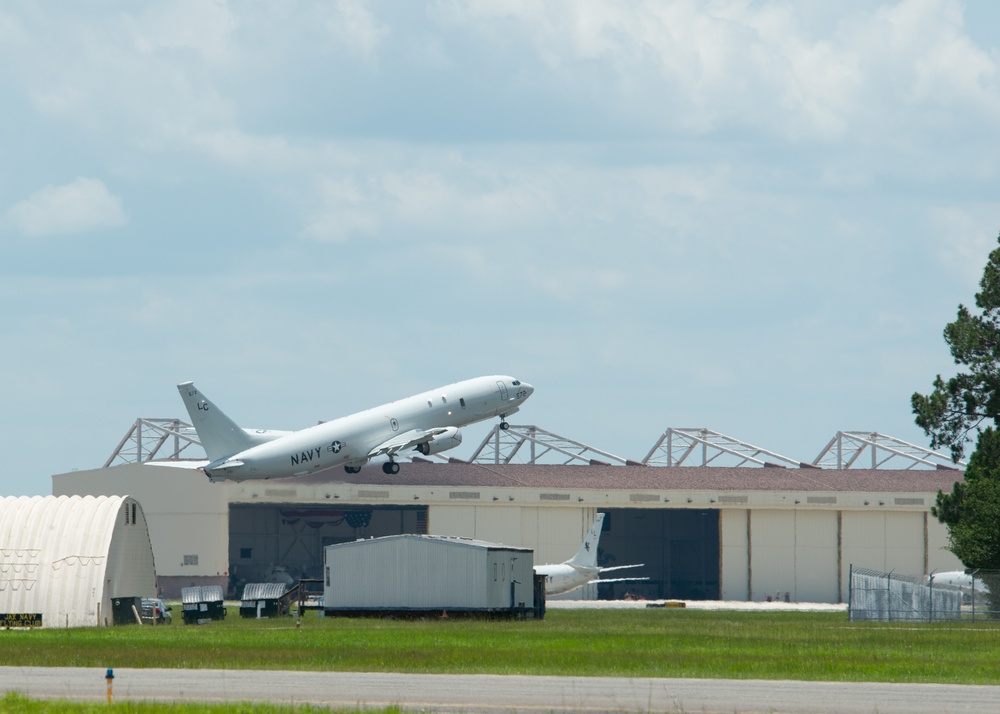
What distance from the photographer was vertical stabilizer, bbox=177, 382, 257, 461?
94.4 m

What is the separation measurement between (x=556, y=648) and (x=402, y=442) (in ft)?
167

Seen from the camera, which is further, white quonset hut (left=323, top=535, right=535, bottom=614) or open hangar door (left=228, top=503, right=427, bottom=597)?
open hangar door (left=228, top=503, right=427, bottom=597)

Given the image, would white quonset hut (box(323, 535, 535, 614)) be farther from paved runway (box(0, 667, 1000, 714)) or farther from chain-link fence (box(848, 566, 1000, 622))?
paved runway (box(0, 667, 1000, 714))

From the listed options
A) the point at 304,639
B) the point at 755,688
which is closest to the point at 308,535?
the point at 304,639

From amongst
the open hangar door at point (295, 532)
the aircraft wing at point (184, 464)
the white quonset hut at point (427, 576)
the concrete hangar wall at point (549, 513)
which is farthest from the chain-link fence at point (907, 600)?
the open hangar door at point (295, 532)

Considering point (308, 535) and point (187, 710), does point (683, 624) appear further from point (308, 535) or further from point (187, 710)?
point (308, 535)

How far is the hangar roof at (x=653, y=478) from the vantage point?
122 meters

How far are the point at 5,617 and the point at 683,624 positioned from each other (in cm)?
2969

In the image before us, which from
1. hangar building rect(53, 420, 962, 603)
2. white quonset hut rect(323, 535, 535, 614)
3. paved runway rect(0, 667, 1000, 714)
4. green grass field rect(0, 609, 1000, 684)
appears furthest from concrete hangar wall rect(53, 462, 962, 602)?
paved runway rect(0, 667, 1000, 714)

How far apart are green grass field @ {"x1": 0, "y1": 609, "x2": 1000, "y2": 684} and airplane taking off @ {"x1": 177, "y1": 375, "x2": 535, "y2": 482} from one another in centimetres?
2285

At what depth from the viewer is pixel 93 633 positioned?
205 ft

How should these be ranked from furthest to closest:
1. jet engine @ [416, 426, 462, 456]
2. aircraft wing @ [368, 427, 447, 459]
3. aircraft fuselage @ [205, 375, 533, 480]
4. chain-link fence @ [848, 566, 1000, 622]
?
1. aircraft wing @ [368, 427, 447, 459]
2. jet engine @ [416, 426, 462, 456]
3. aircraft fuselage @ [205, 375, 533, 480]
4. chain-link fence @ [848, 566, 1000, 622]

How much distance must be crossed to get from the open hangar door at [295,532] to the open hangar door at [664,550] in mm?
19338

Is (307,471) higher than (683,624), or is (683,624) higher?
(307,471)
